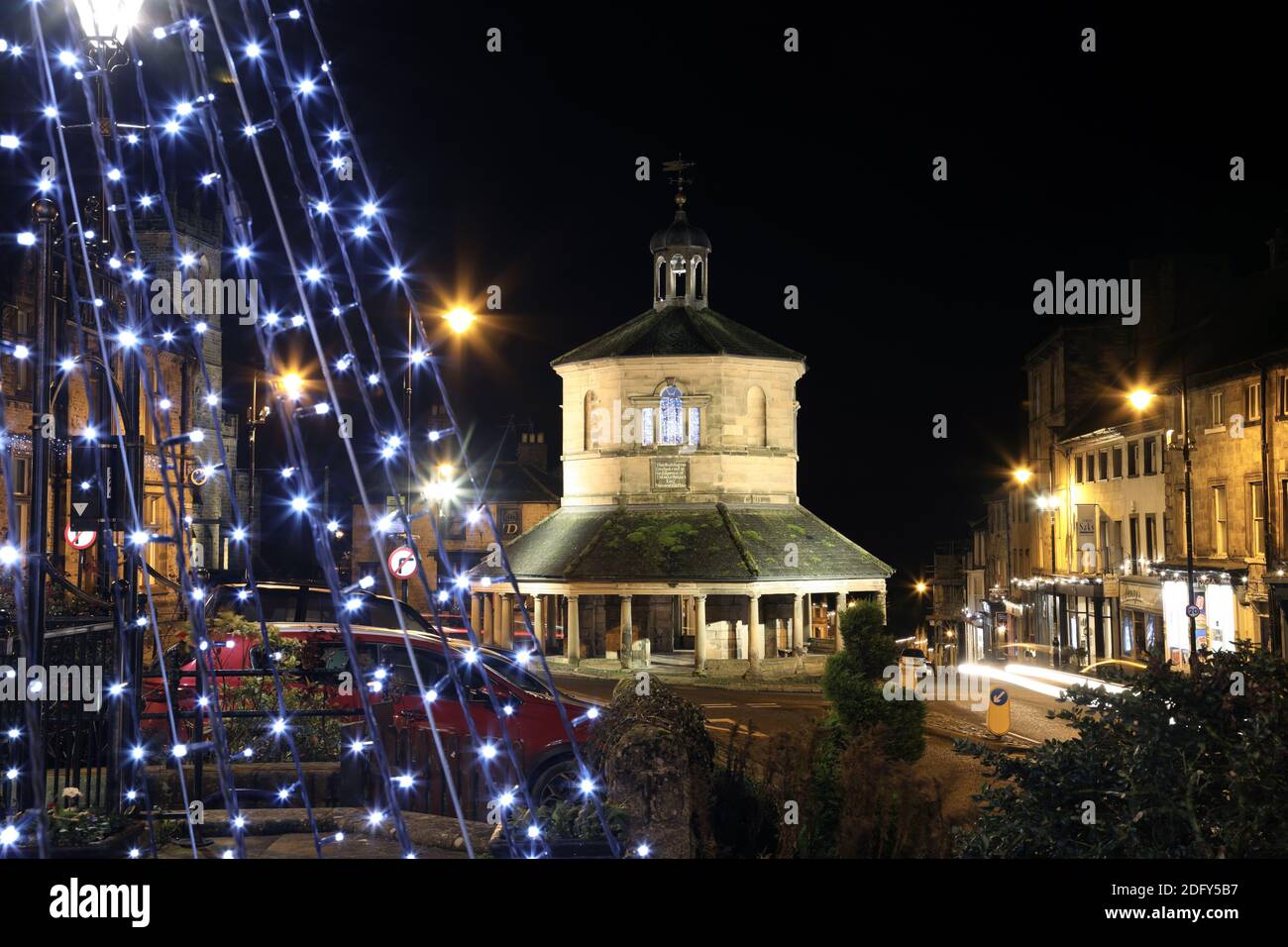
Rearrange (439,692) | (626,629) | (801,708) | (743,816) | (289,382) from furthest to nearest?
(626,629) → (801,708) → (439,692) → (289,382) → (743,816)

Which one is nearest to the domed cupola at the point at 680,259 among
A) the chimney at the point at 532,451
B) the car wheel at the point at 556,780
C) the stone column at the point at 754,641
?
the stone column at the point at 754,641

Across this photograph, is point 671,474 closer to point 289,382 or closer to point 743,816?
point 289,382

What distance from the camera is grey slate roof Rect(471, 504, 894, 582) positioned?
4966 cm

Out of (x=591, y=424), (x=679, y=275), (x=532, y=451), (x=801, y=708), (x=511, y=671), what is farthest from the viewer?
(x=532, y=451)

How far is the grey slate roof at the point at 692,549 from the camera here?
49656 mm

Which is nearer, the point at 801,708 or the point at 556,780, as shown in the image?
the point at 556,780

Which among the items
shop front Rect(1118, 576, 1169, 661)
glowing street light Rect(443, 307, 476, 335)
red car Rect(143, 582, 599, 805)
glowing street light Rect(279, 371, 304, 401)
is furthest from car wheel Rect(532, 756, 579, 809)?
shop front Rect(1118, 576, 1169, 661)

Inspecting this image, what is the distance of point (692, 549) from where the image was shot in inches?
2007

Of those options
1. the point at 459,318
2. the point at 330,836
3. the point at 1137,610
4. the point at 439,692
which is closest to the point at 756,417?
the point at 1137,610

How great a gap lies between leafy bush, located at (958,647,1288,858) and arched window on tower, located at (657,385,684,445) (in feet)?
152

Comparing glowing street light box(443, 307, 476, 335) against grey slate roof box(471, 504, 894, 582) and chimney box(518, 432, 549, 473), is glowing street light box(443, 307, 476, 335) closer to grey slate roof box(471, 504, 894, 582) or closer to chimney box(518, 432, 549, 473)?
grey slate roof box(471, 504, 894, 582)

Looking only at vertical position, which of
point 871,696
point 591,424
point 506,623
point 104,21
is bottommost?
point 506,623

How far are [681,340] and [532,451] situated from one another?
31.8 m
